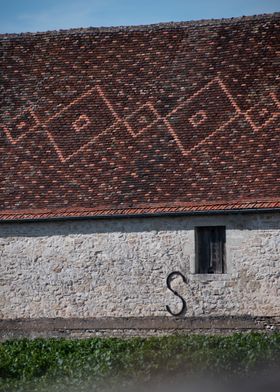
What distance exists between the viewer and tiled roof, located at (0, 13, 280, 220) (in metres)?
25.0

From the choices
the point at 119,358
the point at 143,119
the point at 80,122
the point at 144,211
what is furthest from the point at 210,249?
the point at 119,358

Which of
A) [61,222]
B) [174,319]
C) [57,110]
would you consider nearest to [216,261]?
[174,319]

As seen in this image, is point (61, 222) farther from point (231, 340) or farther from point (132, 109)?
point (231, 340)

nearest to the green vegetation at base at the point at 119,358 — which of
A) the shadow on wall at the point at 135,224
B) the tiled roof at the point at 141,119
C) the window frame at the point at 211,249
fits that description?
the window frame at the point at 211,249

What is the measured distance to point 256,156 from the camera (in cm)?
2500

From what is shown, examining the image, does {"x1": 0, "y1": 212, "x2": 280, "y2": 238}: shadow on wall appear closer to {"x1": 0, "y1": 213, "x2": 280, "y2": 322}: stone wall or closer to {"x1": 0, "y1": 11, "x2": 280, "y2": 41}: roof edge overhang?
{"x1": 0, "y1": 213, "x2": 280, "y2": 322}: stone wall

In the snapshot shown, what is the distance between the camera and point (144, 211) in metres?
24.7

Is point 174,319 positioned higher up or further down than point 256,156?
further down

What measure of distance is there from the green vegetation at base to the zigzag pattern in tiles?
454cm

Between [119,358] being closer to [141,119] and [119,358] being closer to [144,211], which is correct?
[144,211]

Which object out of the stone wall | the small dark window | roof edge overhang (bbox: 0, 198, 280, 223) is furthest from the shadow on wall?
the small dark window

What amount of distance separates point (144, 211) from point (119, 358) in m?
5.58

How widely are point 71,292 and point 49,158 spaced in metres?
2.77

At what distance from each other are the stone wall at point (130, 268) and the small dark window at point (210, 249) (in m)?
0.20
